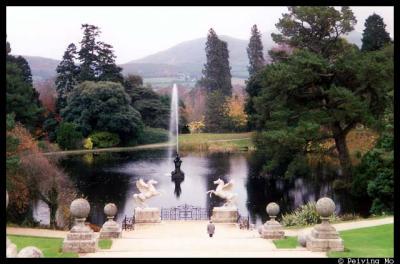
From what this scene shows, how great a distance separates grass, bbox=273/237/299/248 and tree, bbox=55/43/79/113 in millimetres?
20762

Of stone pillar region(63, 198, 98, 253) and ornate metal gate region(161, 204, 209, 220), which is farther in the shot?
ornate metal gate region(161, 204, 209, 220)

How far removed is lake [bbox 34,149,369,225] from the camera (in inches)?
1162

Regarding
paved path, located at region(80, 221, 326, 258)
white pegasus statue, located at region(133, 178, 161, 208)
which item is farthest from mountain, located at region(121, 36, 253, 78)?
paved path, located at region(80, 221, 326, 258)

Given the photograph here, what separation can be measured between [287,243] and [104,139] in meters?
21.4

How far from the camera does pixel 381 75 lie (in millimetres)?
28188

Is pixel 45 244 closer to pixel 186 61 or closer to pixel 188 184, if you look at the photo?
pixel 188 184

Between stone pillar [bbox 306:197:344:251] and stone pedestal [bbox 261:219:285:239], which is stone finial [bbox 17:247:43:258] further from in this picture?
stone pedestal [bbox 261:219:285:239]

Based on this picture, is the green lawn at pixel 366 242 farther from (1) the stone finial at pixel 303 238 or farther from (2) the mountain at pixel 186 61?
(2) the mountain at pixel 186 61

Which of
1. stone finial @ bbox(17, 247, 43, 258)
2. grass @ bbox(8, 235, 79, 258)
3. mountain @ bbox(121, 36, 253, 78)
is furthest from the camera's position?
mountain @ bbox(121, 36, 253, 78)

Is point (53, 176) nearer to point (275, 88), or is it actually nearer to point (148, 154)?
point (275, 88)

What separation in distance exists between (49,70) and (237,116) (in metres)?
16.6

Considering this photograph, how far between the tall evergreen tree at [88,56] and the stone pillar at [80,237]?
20823 millimetres

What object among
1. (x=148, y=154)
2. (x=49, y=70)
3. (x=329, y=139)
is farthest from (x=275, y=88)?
(x=49, y=70)
